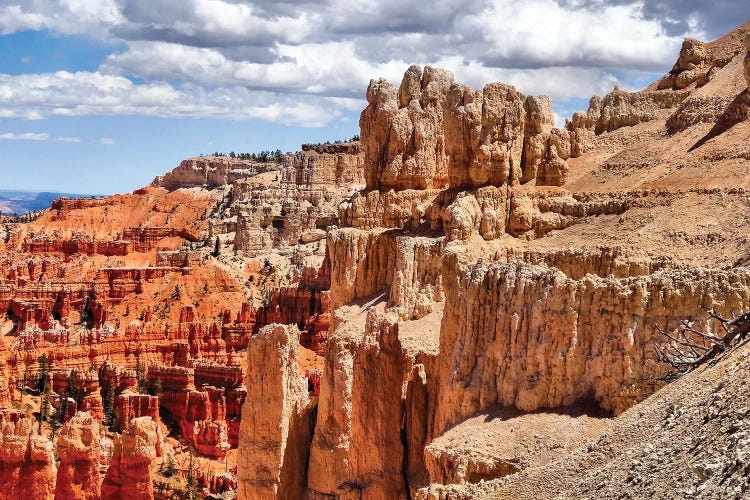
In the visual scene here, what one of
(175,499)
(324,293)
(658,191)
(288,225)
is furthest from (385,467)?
(288,225)

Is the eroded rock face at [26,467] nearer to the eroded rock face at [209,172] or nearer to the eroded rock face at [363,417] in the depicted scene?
the eroded rock face at [363,417]

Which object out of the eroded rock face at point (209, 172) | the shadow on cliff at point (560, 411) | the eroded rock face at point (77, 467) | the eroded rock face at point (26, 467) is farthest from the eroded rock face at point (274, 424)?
the eroded rock face at point (209, 172)

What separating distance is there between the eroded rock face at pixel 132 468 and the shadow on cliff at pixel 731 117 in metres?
20.1

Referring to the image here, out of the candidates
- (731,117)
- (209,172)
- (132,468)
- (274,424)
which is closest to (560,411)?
(274,424)

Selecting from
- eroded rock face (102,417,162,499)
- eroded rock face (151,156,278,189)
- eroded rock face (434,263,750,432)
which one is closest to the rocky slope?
eroded rock face (434,263,750,432)

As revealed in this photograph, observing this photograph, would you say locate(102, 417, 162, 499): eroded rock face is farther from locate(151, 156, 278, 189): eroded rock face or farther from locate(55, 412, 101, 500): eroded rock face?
locate(151, 156, 278, 189): eroded rock face

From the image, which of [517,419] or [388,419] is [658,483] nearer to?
[517,419]

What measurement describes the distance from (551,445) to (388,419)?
8.82 meters

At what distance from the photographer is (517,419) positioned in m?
19.2

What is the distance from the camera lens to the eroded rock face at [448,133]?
91.6ft

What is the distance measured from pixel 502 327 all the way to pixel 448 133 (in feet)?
30.7

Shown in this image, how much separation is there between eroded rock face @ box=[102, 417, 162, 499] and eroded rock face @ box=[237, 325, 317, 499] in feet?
28.7

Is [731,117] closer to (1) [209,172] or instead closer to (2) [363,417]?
(2) [363,417]

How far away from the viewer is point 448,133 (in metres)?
28.8
